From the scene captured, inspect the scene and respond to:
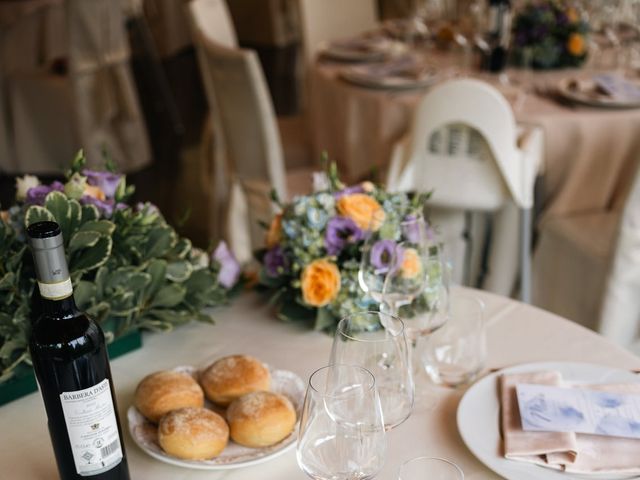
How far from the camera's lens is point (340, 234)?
122cm

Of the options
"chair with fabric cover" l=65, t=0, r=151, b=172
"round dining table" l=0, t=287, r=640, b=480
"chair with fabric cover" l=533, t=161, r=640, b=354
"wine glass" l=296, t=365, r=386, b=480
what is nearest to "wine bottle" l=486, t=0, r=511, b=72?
"chair with fabric cover" l=533, t=161, r=640, b=354

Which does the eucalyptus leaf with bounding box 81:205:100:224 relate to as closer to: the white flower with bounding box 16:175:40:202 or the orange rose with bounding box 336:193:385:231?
the white flower with bounding box 16:175:40:202

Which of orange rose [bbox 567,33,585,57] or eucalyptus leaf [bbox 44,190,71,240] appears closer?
eucalyptus leaf [bbox 44,190,71,240]

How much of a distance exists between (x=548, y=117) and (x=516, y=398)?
1.42 m

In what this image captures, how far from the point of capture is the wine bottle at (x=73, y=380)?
786 mm

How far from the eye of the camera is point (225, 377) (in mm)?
1021

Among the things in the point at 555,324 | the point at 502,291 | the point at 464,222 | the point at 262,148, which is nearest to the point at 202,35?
the point at 262,148

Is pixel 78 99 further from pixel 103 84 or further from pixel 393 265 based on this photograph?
pixel 393 265

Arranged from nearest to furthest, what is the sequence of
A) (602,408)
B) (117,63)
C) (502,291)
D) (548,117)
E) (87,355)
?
(87,355), (602,408), (548,117), (502,291), (117,63)

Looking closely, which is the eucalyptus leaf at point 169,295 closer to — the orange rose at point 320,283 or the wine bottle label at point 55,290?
the orange rose at point 320,283

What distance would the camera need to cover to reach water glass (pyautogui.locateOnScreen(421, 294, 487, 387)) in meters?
1.10

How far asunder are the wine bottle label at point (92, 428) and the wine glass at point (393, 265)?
431 mm

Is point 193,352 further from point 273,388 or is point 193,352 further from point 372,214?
point 372,214

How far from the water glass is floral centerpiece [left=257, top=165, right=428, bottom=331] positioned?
0.12 meters
